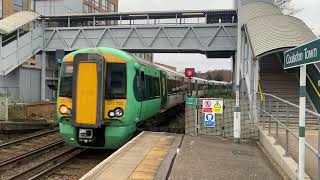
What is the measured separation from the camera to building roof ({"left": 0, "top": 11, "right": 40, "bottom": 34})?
32750 millimetres

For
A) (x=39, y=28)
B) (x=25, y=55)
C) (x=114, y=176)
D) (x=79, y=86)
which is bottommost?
(x=114, y=176)

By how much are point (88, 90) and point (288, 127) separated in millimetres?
5061

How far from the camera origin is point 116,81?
11.3 metres

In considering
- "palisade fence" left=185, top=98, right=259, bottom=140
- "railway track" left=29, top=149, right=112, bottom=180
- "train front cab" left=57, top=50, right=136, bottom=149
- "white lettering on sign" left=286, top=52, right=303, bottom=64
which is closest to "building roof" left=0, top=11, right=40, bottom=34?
"railway track" left=29, top=149, right=112, bottom=180

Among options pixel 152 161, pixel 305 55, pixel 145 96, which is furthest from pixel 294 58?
pixel 145 96

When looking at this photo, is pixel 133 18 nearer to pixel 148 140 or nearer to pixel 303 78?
pixel 148 140

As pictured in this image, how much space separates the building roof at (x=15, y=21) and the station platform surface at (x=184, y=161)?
24639 millimetres

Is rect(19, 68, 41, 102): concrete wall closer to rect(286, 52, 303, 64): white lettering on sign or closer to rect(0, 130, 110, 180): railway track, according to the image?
rect(0, 130, 110, 180): railway track

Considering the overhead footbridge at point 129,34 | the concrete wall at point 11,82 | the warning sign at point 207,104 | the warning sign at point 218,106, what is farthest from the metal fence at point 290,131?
the concrete wall at point 11,82

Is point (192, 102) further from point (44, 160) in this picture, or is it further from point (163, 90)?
point (163, 90)

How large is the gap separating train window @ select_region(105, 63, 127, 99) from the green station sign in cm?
594

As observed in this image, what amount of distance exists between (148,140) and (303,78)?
6.38m

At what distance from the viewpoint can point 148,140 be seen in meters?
11.3

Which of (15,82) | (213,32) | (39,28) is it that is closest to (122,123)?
(213,32)
